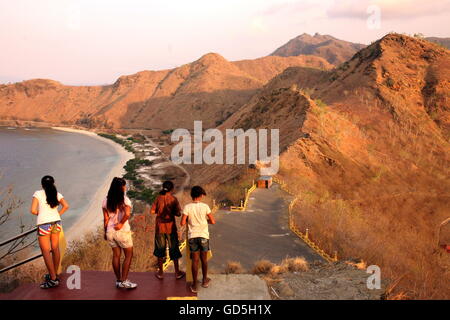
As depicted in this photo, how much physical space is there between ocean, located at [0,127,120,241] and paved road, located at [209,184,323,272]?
537 inches

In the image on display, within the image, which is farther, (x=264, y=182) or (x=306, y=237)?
(x=264, y=182)

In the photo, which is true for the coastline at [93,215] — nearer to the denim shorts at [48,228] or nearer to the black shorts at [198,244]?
the denim shorts at [48,228]

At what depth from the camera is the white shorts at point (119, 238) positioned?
15.9ft

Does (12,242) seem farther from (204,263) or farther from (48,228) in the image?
(204,263)

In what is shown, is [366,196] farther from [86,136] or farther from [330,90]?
[86,136]

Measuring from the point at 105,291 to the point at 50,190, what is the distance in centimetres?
176

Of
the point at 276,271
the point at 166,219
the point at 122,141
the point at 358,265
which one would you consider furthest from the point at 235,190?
the point at 122,141

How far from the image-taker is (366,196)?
20672mm

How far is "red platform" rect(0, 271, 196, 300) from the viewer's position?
15.6ft

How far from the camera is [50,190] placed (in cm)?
494

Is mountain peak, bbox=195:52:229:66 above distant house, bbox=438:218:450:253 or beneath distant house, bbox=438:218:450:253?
above

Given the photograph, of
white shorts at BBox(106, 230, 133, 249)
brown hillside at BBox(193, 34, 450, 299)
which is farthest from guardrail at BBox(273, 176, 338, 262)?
white shorts at BBox(106, 230, 133, 249)

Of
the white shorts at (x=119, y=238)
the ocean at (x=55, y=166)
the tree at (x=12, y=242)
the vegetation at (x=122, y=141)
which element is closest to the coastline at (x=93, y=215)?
the ocean at (x=55, y=166)

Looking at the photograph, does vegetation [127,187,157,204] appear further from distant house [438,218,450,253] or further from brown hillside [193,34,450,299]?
distant house [438,218,450,253]
